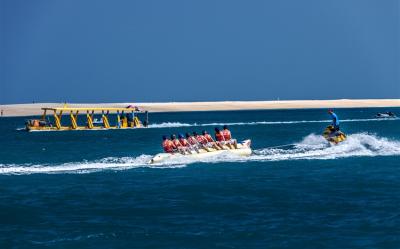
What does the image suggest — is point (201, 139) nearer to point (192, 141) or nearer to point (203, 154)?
point (192, 141)

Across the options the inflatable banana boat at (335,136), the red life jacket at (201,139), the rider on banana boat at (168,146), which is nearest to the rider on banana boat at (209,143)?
the red life jacket at (201,139)

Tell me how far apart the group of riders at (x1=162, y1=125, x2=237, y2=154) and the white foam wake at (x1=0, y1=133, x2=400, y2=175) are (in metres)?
0.43

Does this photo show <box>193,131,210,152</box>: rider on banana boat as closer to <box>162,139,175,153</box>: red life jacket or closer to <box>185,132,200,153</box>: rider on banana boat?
<box>185,132,200,153</box>: rider on banana boat

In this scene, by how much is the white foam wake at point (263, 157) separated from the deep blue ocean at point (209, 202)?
2.8 inches

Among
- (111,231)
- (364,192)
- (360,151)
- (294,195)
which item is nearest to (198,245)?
(111,231)

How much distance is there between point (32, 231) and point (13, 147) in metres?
32.2

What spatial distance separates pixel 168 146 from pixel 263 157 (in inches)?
193

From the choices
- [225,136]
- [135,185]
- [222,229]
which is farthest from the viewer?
[225,136]

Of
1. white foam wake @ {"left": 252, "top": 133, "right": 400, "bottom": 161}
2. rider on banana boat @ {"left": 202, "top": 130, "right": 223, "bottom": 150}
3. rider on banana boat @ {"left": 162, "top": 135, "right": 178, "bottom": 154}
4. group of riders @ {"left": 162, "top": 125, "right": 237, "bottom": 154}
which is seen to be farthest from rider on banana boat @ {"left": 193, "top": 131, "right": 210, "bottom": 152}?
white foam wake @ {"left": 252, "top": 133, "right": 400, "bottom": 161}

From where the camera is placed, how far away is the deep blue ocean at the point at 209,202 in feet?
54.4

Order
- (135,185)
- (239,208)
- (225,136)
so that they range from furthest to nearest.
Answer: (225,136) < (135,185) < (239,208)

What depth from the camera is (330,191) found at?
22.8 m

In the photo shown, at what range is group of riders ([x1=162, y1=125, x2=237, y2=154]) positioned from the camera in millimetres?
32469

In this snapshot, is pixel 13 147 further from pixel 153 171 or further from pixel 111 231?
pixel 111 231
